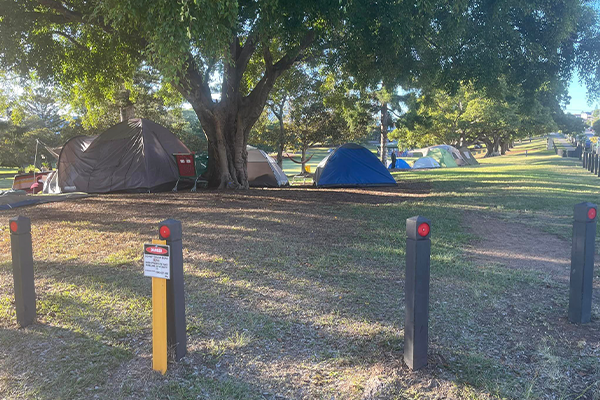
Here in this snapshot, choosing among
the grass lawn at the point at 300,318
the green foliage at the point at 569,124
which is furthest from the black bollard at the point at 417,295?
the green foliage at the point at 569,124

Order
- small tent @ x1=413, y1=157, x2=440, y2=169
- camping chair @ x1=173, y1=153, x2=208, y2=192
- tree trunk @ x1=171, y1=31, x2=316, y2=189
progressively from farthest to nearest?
small tent @ x1=413, y1=157, x2=440, y2=169
camping chair @ x1=173, y1=153, x2=208, y2=192
tree trunk @ x1=171, y1=31, x2=316, y2=189

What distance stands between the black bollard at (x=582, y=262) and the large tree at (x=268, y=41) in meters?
5.75

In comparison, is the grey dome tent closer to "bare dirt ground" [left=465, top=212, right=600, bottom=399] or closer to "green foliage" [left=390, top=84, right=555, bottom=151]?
"bare dirt ground" [left=465, top=212, right=600, bottom=399]

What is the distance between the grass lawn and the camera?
10.2 ft

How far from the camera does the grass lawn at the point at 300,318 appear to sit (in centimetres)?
312

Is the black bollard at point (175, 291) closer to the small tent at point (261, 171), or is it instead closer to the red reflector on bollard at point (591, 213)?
the red reflector on bollard at point (591, 213)

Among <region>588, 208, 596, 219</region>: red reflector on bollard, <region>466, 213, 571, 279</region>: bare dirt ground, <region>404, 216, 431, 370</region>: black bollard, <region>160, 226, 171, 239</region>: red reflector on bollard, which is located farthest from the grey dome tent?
<region>588, 208, 596, 219</region>: red reflector on bollard

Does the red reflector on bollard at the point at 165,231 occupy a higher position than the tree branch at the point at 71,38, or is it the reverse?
the tree branch at the point at 71,38

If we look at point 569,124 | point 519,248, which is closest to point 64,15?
point 519,248

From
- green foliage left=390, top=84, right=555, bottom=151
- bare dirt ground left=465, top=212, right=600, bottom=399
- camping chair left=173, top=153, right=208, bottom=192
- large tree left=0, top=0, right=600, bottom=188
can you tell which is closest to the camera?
bare dirt ground left=465, top=212, right=600, bottom=399

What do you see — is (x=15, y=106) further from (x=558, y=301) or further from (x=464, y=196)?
(x=558, y=301)

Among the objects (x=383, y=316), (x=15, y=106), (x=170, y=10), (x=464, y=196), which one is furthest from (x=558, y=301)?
(x=15, y=106)

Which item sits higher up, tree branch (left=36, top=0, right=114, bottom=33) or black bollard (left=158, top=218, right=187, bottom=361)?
tree branch (left=36, top=0, right=114, bottom=33)

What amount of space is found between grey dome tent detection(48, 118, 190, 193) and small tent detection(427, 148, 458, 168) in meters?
25.8
